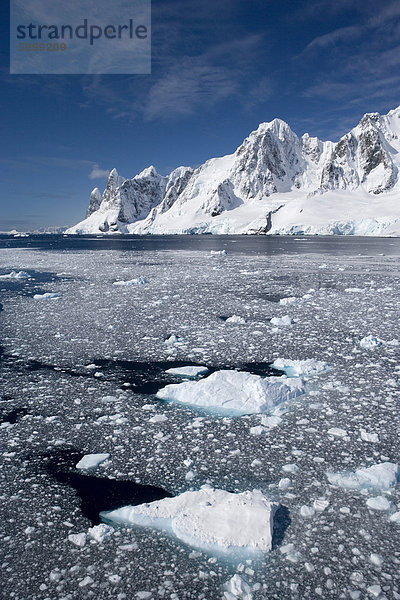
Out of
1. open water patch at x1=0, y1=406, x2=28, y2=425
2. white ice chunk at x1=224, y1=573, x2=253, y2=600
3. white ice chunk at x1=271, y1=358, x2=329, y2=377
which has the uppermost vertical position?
white ice chunk at x1=271, y1=358, x2=329, y2=377

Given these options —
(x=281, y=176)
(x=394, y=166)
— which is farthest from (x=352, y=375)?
(x=281, y=176)

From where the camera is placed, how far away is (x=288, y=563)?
2496mm

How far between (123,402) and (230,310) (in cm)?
610

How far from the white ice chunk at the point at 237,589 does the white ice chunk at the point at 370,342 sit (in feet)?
17.9

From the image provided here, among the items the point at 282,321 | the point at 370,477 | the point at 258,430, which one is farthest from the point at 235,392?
the point at 282,321

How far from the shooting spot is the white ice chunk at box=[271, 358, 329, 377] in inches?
228

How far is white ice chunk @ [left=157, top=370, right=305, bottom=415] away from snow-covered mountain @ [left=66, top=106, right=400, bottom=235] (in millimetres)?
90451

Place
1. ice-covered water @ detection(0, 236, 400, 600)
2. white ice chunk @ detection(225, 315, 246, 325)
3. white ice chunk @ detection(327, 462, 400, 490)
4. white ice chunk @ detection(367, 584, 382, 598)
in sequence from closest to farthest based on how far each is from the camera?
white ice chunk @ detection(367, 584, 382, 598) < ice-covered water @ detection(0, 236, 400, 600) < white ice chunk @ detection(327, 462, 400, 490) < white ice chunk @ detection(225, 315, 246, 325)

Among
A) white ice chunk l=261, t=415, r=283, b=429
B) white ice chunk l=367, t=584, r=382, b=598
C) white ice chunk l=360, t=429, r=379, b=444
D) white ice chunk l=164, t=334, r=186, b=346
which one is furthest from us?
white ice chunk l=164, t=334, r=186, b=346

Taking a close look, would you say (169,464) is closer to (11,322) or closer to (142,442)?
(142,442)

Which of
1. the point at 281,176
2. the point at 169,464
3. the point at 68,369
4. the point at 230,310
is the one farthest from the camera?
the point at 281,176

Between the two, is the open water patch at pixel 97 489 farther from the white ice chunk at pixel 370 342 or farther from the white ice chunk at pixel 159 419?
the white ice chunk at pixel 370 342

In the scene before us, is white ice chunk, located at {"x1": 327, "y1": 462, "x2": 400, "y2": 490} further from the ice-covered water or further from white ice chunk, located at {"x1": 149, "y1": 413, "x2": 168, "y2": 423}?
white ice chunk, located at {"x1": 149, "y1": 413, "x2": 168, "y2": 423}

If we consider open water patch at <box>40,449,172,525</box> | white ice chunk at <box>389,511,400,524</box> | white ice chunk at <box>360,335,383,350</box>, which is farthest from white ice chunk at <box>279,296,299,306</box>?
open water patch at <box>40,449,172,525</box>
